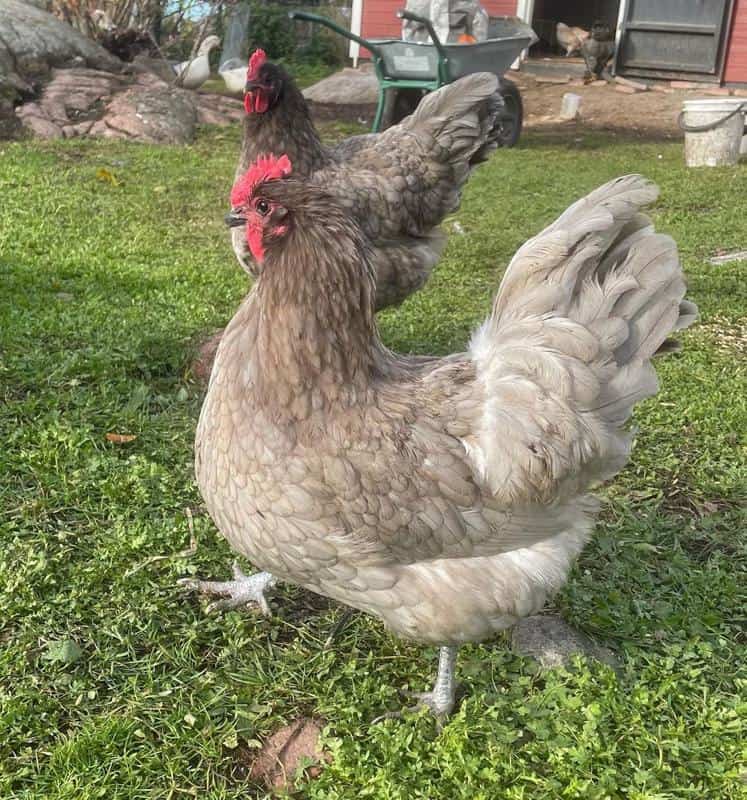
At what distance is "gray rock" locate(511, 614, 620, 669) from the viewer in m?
2.73

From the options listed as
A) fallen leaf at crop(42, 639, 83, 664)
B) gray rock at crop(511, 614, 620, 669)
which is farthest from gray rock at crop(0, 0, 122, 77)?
gray rock at crop(511, 614, 620, 669)

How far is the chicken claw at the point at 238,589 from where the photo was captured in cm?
291

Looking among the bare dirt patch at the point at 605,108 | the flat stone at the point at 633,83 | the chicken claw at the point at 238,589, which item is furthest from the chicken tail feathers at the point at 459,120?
the flat stone at the point at 633,83

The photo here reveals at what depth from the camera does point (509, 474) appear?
2.35m

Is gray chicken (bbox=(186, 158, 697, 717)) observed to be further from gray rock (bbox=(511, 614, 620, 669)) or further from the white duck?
the white duck

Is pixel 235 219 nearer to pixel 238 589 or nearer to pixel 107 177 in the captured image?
pixel 238 589

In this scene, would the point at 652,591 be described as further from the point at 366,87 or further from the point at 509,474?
the point at 366,87

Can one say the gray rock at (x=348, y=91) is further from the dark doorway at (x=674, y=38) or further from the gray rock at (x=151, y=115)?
the dark doorway at (x=674, y=38)

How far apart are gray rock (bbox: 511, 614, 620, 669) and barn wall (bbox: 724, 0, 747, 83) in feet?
53.4

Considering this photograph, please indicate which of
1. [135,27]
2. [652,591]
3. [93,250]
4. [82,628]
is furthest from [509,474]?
[135,27]

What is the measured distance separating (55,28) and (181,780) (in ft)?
39.0

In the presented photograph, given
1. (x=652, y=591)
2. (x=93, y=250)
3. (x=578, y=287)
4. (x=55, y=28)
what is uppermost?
(x=55, y=28)

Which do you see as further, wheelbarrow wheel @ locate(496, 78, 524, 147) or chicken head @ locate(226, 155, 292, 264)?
wheelbarrow wheel @ locate(496, 78, 524, 147)

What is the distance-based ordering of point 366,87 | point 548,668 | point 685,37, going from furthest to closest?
1. point 685,37
2. point 366,87
3. point 548,668
